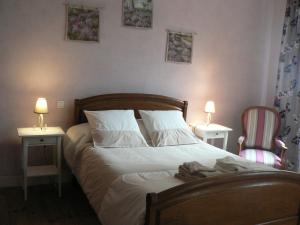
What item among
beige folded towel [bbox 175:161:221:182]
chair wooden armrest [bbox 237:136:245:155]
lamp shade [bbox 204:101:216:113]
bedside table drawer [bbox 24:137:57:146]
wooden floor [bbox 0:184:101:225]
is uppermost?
lamp shade [bbox 204:101:216:113]

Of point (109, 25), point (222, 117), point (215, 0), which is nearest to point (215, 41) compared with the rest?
point (215, 0)

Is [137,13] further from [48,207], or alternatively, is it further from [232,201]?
[232,201]

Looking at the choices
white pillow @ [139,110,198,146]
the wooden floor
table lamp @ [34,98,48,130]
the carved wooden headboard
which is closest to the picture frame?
the carved wooden headboard

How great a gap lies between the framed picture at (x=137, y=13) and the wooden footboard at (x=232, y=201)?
8.21 ft

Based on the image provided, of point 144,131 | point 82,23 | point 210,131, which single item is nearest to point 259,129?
point 210,131

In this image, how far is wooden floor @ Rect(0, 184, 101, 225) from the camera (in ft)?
10.2

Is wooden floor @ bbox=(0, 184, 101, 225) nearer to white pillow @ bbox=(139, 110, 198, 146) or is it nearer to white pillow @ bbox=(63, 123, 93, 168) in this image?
white pillow @ bbox=(63, 123, 93, 168)

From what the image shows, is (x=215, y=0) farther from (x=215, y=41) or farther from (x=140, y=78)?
(x=140, y=78)

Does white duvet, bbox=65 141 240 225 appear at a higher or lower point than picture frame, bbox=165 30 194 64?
lower

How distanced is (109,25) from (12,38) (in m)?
1.08

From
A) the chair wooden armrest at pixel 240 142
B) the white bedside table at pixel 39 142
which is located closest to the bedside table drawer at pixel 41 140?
the white bedside table at pixel 39 142

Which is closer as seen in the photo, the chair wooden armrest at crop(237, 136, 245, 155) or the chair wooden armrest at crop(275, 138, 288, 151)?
the chair wooden armrest at crop(275, 138, 288, 151)

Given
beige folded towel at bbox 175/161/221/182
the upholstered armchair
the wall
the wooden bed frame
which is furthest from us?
the upholstered armchair

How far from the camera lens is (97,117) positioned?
3.63 meters
